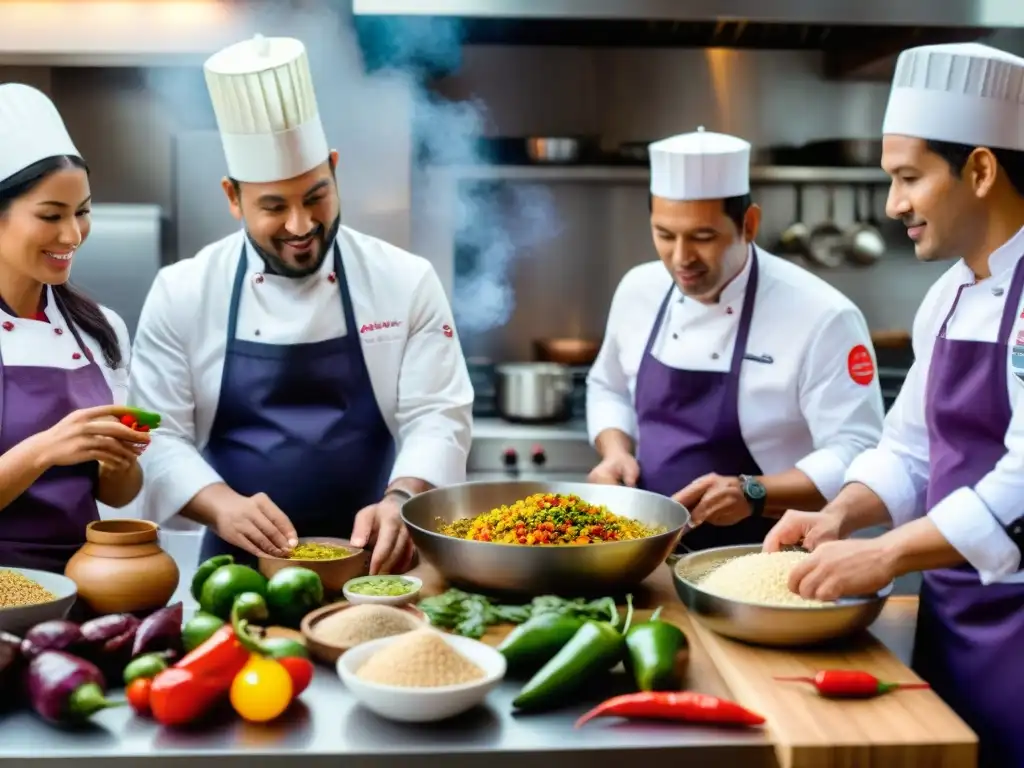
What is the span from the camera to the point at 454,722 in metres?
1.43

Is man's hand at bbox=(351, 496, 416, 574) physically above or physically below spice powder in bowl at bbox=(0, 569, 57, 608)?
below

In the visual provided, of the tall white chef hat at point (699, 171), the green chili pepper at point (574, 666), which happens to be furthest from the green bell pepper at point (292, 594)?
the tall white chef hat at point (699, 171)

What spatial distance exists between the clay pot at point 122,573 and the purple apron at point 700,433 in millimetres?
1375

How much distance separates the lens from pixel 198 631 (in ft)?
5.05

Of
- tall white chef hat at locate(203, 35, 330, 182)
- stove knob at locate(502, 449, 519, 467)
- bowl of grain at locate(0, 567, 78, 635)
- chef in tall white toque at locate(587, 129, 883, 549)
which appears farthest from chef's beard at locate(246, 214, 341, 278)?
stove knob at locate(502, 449, 519, 467)

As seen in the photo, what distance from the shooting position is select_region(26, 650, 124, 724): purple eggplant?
136cm

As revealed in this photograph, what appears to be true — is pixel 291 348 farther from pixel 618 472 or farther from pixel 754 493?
pixel 754 493

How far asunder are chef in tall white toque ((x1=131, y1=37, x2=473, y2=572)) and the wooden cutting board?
3.13 ft

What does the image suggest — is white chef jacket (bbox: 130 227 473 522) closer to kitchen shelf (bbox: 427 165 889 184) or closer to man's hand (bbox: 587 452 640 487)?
man's hand (bbox: 587 452 640 487)

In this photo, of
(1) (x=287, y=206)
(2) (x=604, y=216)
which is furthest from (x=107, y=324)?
(2) (x=604, y=216)

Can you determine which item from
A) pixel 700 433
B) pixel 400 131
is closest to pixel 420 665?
pixel 700 433

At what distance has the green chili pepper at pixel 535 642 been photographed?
1.54 m

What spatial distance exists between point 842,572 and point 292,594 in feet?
2.77

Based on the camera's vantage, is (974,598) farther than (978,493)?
Yes
